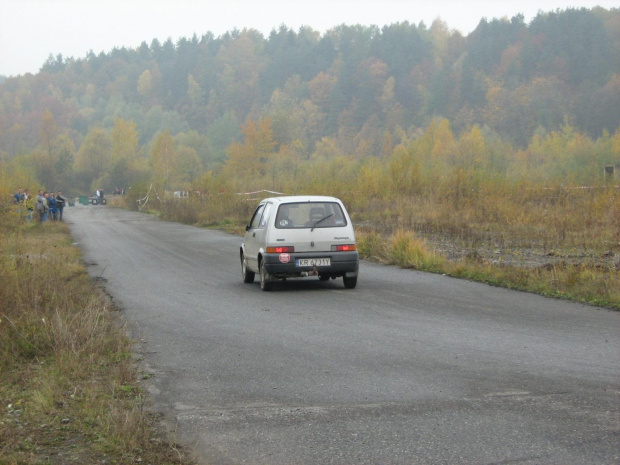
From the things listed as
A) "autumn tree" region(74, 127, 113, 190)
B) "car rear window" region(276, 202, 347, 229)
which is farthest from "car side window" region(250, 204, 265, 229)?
"autumn tree" region(74, 127, 113, 190)

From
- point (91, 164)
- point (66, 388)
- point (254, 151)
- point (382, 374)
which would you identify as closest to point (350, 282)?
point (382, 374)

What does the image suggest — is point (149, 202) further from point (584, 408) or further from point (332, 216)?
point (584, 408)

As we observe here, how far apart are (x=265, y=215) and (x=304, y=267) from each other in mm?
1595

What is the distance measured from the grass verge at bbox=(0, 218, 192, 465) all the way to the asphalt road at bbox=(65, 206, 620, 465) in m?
0.32

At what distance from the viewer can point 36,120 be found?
19125cm

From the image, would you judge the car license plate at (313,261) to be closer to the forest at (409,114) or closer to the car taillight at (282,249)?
the car taillight at (282,249)

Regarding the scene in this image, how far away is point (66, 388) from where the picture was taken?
7.37 metres

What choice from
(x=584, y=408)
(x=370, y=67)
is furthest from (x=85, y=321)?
(x=370, y=67)

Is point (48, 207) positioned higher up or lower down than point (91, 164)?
lower down

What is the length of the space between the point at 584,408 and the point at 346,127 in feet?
490

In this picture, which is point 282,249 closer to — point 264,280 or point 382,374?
point 264,280

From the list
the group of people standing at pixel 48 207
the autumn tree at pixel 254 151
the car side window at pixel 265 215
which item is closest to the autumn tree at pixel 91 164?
the autumn tree at pixel 254 151

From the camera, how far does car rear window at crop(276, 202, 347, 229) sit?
15109 millimetres

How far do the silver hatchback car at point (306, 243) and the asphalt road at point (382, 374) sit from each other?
1.33 feet
